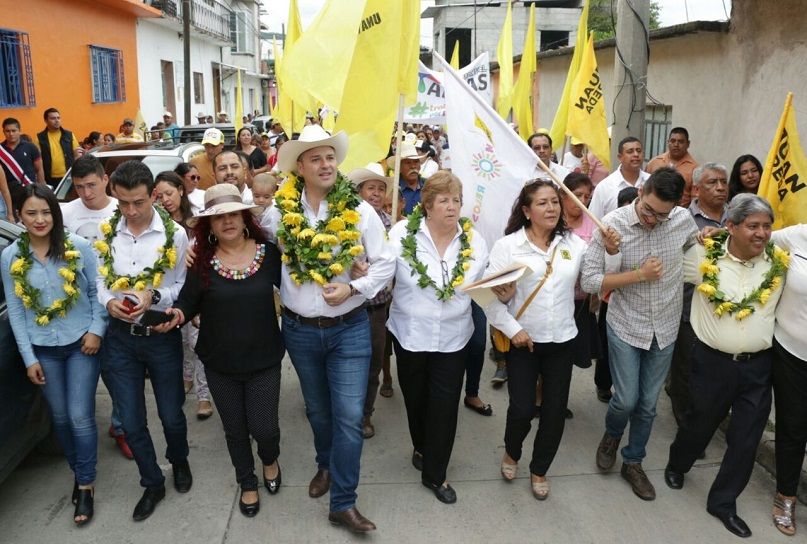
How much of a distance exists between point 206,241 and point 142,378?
0.90 metres

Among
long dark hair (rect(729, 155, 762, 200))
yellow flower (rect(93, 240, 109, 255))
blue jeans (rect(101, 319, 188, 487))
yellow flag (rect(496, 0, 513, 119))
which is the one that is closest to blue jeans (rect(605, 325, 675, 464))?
long dark hair (rect(729, 155, 762, 200))

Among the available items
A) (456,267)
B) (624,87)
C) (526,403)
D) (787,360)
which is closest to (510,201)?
(456,267)

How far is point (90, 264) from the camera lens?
395cm

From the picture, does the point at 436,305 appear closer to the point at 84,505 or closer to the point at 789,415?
the point at 789,415

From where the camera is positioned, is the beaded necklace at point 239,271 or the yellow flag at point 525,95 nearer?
the beaded necklace at point 239,271

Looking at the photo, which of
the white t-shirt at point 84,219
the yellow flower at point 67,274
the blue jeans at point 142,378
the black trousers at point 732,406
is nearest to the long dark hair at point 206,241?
the blue jeans at point 142,378

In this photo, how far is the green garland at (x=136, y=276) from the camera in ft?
12.5

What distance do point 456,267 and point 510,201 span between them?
75cm

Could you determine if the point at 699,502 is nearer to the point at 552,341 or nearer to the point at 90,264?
the point at 552,341

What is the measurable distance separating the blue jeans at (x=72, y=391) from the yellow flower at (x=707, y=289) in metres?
3.47

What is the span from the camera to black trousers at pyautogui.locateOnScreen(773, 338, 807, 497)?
3732mm

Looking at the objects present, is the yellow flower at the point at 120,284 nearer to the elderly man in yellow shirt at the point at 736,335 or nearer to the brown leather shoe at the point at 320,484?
the brown leather shoe at the point at 320,484

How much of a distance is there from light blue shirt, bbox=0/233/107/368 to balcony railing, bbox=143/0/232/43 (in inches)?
918

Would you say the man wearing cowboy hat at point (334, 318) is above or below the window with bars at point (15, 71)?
below
